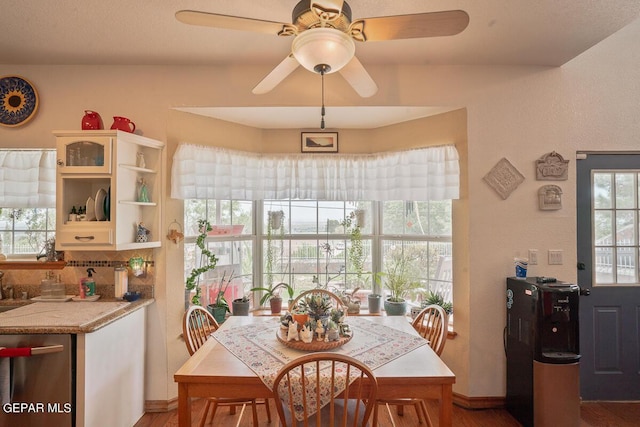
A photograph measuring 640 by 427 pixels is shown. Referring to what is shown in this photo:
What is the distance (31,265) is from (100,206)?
34.9 inches

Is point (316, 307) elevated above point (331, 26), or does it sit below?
below

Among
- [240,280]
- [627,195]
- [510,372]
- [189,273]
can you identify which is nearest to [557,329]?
[510,372]

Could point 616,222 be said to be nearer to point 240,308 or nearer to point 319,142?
point 319,142

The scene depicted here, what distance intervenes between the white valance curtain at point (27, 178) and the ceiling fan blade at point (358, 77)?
245cm

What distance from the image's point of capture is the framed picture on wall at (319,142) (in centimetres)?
316

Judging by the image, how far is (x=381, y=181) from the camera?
3.04m

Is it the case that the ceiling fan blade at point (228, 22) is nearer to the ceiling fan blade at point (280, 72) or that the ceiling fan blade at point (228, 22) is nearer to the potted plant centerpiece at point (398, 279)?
the ceiling fan blade at point (280, 72)

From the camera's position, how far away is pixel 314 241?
3309 millimetres

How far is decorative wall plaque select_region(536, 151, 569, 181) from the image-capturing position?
251cm

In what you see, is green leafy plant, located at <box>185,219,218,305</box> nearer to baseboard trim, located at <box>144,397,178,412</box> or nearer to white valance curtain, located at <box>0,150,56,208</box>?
baseboard trim, located at <box>144,397,178,412</box>

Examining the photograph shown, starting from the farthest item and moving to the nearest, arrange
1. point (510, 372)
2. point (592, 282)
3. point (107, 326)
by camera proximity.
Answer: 1. point (592, 282)
2. point (510, 372)
3. point (107, 326)

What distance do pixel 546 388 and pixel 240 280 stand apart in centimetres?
255

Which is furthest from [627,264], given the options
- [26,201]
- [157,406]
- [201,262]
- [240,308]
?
[26,201]

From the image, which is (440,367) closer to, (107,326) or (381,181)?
(381,181)
